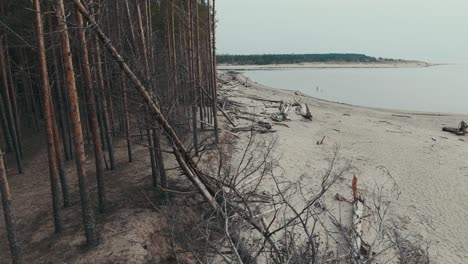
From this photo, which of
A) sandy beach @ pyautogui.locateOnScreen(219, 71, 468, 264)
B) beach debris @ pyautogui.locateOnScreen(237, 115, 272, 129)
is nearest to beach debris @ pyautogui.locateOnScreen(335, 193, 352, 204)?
sandy beach @ pyautogui.locateOnScreen(219, 71, 468, 264)

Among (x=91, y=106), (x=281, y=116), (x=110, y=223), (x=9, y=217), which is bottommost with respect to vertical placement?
(x=281, y=116)

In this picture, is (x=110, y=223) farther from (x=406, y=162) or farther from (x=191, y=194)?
(x=406, y=162)

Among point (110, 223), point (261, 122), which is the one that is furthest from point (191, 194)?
point (261, 122)

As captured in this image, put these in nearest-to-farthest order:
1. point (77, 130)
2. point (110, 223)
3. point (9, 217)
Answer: point (9, 217), point (77, 130), point (110, 223)

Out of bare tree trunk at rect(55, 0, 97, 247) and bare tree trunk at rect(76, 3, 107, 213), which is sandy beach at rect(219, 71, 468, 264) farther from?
bare tree trunk at rect(55, 0, 97, 247)

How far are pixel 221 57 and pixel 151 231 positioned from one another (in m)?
171

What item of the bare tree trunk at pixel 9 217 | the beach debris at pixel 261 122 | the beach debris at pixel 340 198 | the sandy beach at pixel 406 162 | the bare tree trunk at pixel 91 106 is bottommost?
the sandy beach at pixel 406 162

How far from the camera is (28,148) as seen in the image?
19.4 meters

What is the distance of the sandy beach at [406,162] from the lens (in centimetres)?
1135

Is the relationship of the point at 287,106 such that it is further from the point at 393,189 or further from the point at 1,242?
the point at 1,242

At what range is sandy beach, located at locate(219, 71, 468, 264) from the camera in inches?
447

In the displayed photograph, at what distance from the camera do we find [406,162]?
17.8 meters

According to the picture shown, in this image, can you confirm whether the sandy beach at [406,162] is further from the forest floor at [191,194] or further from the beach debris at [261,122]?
the beach debris at [261,122]

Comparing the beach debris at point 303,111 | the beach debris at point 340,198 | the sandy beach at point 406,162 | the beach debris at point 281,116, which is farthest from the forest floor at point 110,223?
the beach debris at point 303,111
